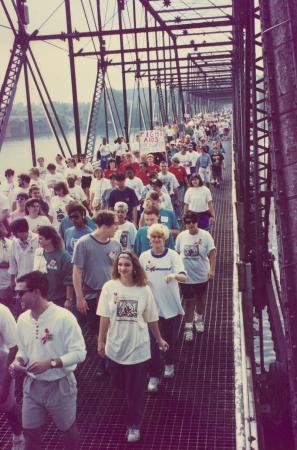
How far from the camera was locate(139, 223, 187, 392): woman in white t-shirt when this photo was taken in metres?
6.39

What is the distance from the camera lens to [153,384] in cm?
655

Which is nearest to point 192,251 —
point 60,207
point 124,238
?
point 124,238

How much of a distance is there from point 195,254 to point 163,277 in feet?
4.65

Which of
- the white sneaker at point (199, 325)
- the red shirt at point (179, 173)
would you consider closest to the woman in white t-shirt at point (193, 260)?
the white sneaker at point (199, 325)

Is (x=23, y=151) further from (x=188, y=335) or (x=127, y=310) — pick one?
→ (x=127, y=310)

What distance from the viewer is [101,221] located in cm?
648

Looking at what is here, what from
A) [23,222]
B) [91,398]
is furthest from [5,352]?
[23,222]

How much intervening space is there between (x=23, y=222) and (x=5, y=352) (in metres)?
2.24

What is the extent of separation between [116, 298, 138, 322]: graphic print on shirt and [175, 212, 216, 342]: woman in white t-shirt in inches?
98.8

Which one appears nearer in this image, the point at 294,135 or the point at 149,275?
the point at 294,135

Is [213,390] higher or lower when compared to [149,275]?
lower

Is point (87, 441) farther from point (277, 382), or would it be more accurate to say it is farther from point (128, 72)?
point (128, 72)

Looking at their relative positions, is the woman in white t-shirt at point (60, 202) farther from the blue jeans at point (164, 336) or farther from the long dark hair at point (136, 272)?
the long dark hair at point (136, 272)

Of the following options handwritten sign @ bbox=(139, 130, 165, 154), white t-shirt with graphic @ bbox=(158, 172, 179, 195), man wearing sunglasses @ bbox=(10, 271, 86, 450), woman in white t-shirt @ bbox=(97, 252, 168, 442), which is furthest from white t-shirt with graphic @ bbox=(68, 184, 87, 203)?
man wearing sunglasses @ bbox=(10, 271, 86, 450)
